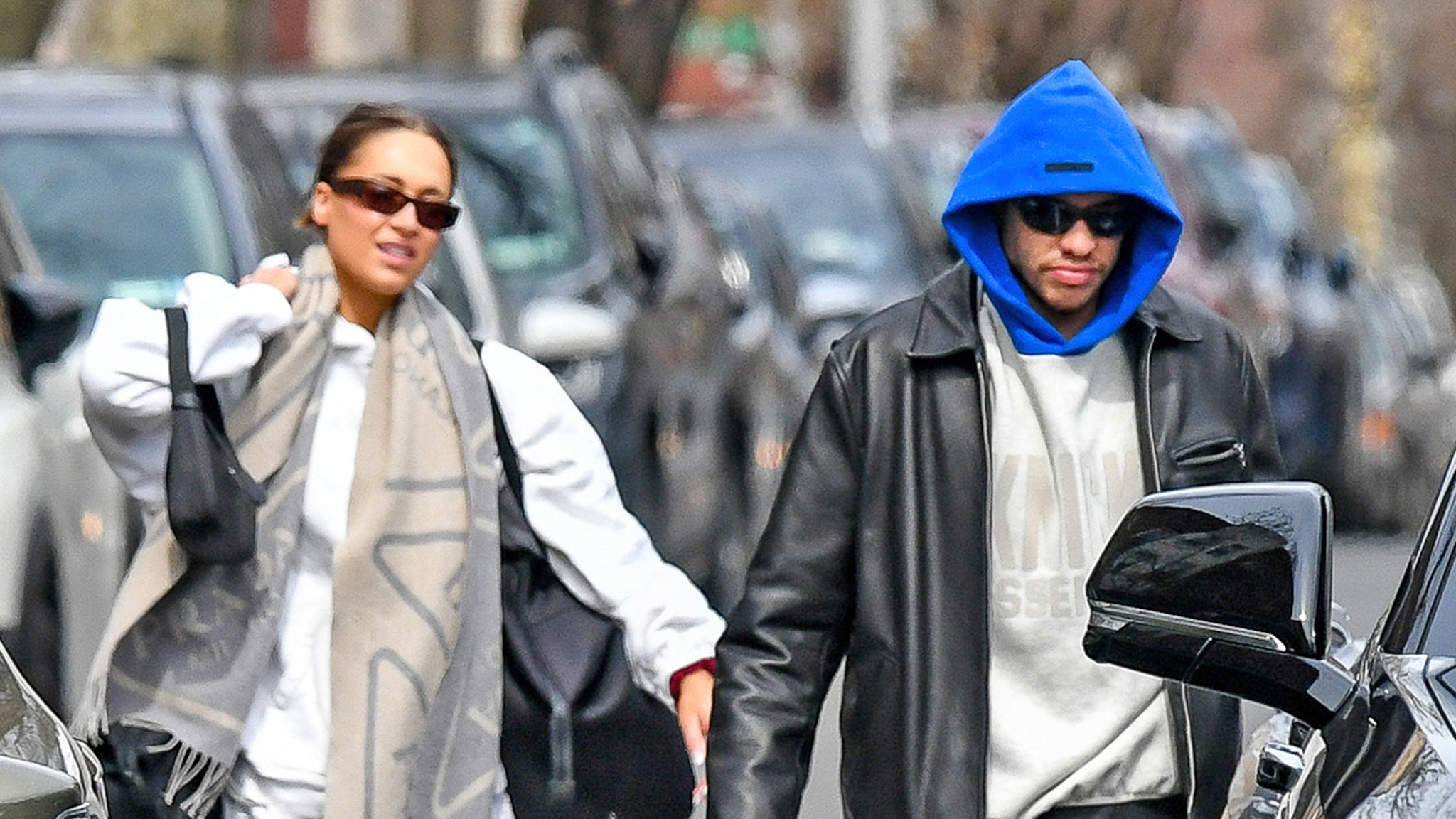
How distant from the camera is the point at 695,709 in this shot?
5.04 meters

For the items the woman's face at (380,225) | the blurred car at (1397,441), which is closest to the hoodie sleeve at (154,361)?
the woman's face at (380,225)

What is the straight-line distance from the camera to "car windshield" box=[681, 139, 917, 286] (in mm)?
18141

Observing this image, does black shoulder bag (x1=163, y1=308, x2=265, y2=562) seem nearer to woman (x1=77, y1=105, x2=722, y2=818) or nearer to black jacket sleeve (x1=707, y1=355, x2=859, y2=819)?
woman (x1=77, y1=105, x2=722, y2=818)

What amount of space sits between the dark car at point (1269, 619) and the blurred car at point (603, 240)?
7.77 m

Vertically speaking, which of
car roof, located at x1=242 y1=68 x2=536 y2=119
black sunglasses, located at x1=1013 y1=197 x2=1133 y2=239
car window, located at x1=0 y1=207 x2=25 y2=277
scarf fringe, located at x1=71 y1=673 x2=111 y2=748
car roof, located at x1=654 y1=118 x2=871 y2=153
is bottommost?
car roof, located at x1=654 y1=118 x2=871 y2=153

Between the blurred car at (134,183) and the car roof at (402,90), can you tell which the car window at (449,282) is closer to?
the blurred car at (134,183)

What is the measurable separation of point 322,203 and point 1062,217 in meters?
1.05

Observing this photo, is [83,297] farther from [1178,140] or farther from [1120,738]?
[1178,140]

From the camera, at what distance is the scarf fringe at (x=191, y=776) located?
4.75 m

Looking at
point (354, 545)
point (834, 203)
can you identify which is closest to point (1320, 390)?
point (834, 203)

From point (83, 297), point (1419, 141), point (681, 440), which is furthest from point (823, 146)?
point (1419, 141)

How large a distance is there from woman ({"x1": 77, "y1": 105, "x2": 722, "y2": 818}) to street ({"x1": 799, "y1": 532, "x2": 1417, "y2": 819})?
1151 mm

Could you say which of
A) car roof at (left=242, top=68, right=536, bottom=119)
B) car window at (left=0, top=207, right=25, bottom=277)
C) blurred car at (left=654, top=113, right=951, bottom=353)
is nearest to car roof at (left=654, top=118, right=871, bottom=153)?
blurred car at (left=654, top=113, right=951, bottom=353)

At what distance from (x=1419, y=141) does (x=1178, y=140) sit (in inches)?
1466
